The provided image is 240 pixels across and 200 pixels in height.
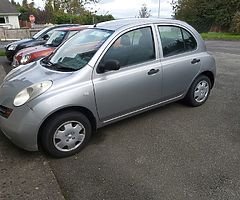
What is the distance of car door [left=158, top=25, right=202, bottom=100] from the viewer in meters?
4.26

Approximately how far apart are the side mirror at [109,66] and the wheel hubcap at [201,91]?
80.3 inches

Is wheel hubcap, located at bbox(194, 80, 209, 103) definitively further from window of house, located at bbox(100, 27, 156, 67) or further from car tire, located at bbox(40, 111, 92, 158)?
car tire, located at bbox(40, 111, 92, 158)

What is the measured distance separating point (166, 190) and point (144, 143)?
1.03m

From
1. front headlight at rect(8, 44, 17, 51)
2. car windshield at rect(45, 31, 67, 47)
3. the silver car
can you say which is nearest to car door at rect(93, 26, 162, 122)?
the silver car

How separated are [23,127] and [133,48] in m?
1.90

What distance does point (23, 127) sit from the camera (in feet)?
10.3

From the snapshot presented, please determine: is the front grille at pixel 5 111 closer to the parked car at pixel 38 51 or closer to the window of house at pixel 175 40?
the window of house at pixel 175 40

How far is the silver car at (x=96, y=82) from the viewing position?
3.24 metres

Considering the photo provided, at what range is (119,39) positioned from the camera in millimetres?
3779

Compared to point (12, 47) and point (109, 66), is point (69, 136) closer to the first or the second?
point (109, 66)

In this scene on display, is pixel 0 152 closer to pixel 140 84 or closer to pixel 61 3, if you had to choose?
pixel 140 84

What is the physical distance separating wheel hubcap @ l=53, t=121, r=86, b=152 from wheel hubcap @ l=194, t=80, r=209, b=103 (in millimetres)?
2432

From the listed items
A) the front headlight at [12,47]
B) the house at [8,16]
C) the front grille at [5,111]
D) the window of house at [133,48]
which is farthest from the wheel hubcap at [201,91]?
the house at [8,16]

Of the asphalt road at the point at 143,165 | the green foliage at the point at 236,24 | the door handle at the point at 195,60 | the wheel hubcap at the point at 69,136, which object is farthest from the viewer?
the green foliage at the point at 236,24
